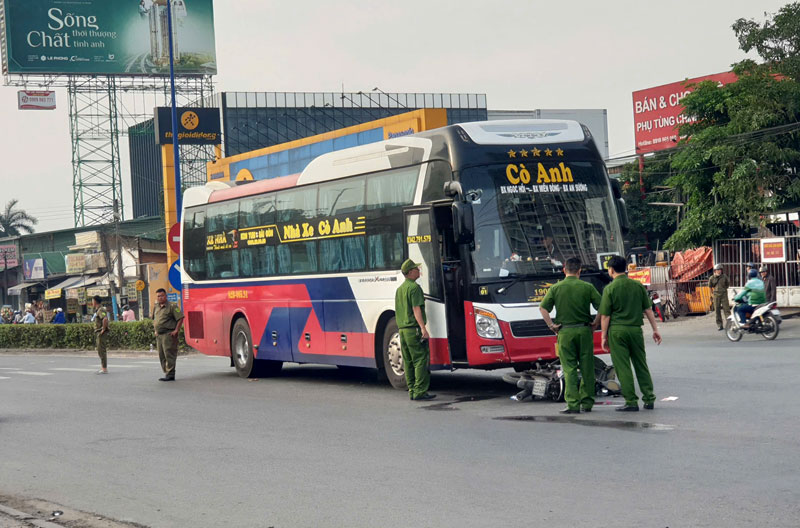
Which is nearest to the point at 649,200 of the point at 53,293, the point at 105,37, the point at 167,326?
the point at 105,37

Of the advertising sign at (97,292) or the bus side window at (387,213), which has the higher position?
the bus side window at (387,213)

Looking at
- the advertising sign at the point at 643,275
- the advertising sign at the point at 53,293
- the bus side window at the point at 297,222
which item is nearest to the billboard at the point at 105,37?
the advertising sign at the point at 53,293

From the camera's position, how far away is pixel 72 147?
250ft

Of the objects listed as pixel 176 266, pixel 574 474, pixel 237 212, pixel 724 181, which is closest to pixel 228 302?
pixel 237 212

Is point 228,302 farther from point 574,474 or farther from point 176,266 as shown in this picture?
point 574,474

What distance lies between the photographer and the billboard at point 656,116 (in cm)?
6369

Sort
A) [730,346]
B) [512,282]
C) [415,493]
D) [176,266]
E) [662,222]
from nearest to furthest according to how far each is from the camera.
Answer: [415,493] < [512,282] < [730,346] < [176,266] < [662,222]

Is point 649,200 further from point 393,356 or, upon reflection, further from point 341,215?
point 393,356

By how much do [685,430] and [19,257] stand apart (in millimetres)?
72676

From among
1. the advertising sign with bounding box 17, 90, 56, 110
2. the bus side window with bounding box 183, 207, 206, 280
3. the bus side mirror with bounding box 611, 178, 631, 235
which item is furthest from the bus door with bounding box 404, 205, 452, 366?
the advertising sign with bounding box 17, 90, 56, 110

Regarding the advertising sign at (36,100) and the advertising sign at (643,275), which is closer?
the advertising sign at (643,275)

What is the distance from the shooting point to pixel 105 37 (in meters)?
70.4

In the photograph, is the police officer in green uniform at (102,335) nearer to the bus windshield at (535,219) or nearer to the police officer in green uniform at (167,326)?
the police officer in green uniform at (167,326)

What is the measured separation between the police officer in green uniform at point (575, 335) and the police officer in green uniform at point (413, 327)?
2341 millimetres
